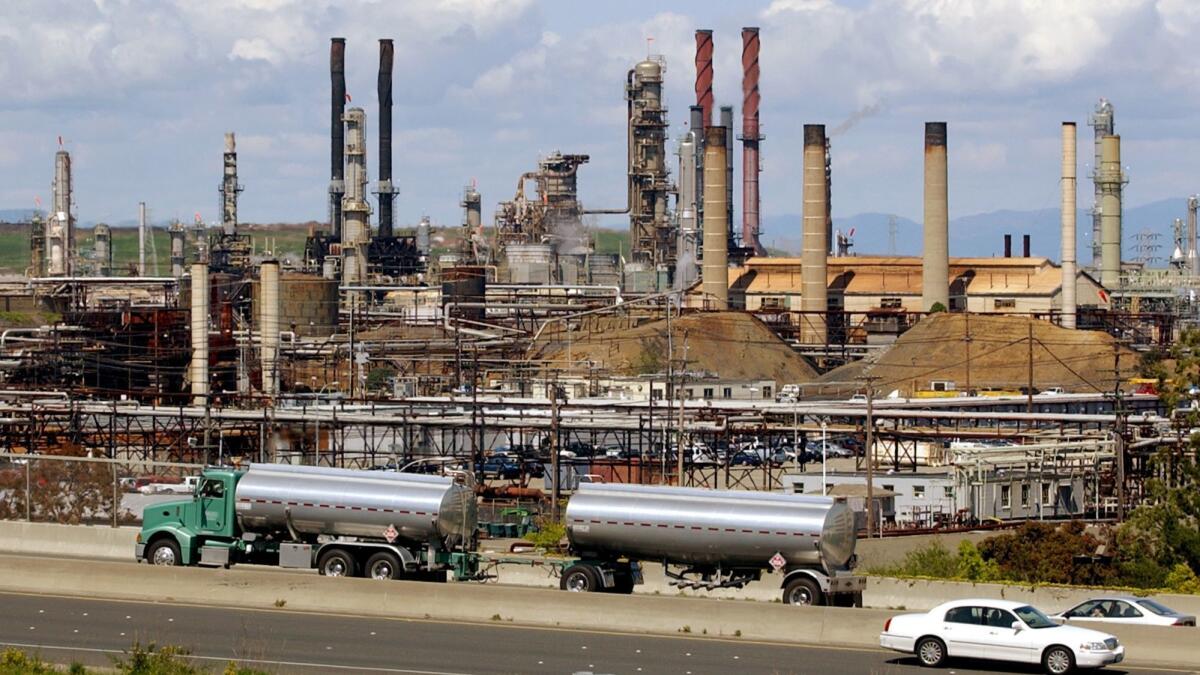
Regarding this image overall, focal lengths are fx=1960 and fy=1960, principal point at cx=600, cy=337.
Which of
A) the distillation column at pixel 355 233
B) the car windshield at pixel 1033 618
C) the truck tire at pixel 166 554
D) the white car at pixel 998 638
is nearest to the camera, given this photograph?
the white car at pixel 998 638

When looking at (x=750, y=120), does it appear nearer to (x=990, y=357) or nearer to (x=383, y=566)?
(x=990, y=357)

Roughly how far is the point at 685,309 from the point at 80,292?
3646 cm

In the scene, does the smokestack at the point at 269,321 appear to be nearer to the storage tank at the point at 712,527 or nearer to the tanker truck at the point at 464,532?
the tanker truck at the point at 464,532

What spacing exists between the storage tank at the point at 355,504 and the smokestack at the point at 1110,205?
12229cm

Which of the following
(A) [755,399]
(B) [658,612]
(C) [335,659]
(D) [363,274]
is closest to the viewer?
(C) [335,659]

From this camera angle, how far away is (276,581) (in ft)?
98.7

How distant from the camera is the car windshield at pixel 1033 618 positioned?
82.5 ft

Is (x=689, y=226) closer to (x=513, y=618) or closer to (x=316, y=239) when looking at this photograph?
(x=316, y=239)

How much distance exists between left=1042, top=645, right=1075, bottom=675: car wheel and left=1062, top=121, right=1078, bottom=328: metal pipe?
9035cm

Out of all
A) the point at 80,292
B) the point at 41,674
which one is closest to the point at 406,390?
the point at 80,292

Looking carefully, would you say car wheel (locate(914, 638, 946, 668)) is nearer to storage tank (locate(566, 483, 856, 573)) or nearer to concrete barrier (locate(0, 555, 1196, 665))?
concrete barrier (locate(0, 555, 1196, 665))

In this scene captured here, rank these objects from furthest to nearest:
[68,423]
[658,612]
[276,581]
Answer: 1. [68,423]
2. [276,581]
3. [658,612]

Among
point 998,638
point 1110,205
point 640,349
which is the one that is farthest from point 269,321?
point 1110,205

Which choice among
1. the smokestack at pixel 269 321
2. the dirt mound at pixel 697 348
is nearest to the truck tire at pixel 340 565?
the smokestack at pixel 269 321
